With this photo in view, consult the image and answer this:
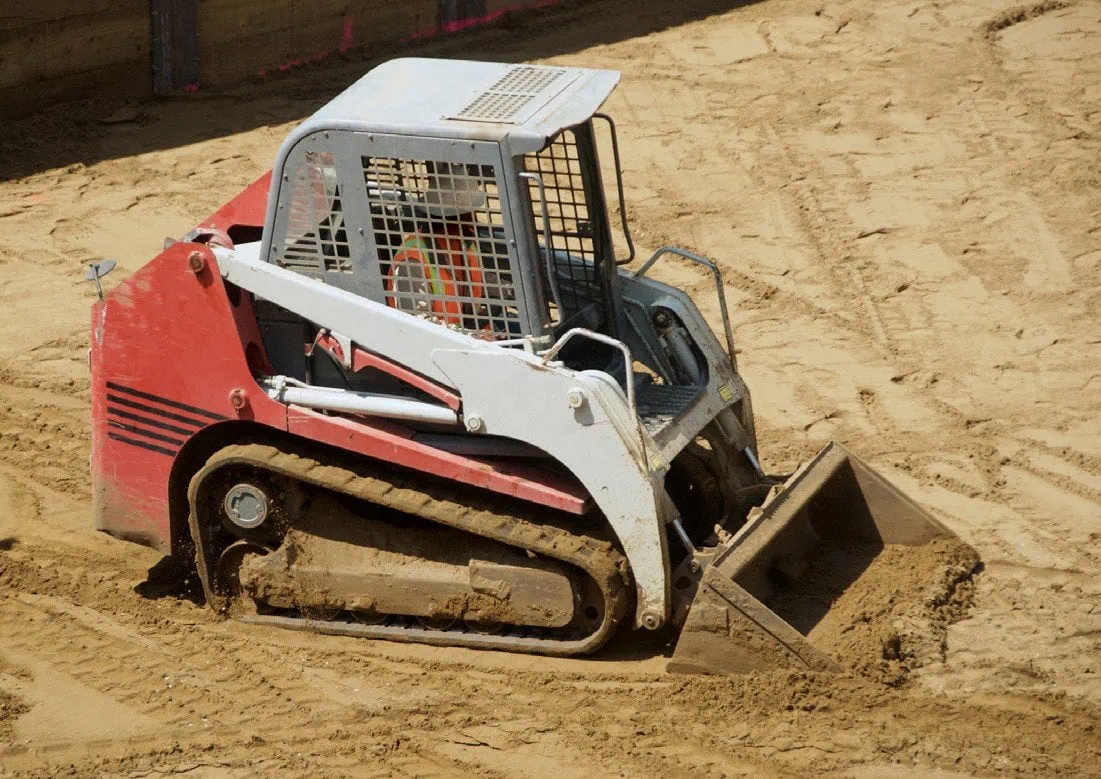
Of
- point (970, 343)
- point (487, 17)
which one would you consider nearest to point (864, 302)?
point (970, 343)

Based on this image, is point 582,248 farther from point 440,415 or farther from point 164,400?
point 164,400

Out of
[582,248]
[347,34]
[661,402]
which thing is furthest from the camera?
[347,34]

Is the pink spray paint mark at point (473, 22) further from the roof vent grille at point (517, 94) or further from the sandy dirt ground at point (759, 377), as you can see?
the roof vent grille at point (517, 94)

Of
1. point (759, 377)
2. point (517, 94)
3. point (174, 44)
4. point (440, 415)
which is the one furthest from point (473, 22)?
point (440, 415)

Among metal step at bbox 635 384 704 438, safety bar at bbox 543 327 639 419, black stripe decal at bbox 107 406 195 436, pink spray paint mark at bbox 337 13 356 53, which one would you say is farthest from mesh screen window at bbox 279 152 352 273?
pink spray paint mark at bbox 337 13 356 53

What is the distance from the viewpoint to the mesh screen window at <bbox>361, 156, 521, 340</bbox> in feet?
16.8

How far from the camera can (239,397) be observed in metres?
5.36

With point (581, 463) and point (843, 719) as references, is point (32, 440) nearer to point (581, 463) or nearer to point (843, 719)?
point (581, 463)

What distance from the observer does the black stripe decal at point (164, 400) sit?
5.44 m

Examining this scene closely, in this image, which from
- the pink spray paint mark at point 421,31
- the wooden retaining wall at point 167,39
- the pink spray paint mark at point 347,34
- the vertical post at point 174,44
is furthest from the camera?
the pink spray paint mark at point 347,34

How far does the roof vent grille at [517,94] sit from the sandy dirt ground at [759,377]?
6.59 feet

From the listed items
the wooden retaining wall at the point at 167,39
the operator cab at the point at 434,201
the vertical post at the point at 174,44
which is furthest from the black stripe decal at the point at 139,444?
the vertical post at the point at 174,44

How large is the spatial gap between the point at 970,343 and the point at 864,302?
2.26 ft

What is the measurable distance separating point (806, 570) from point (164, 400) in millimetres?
2575
